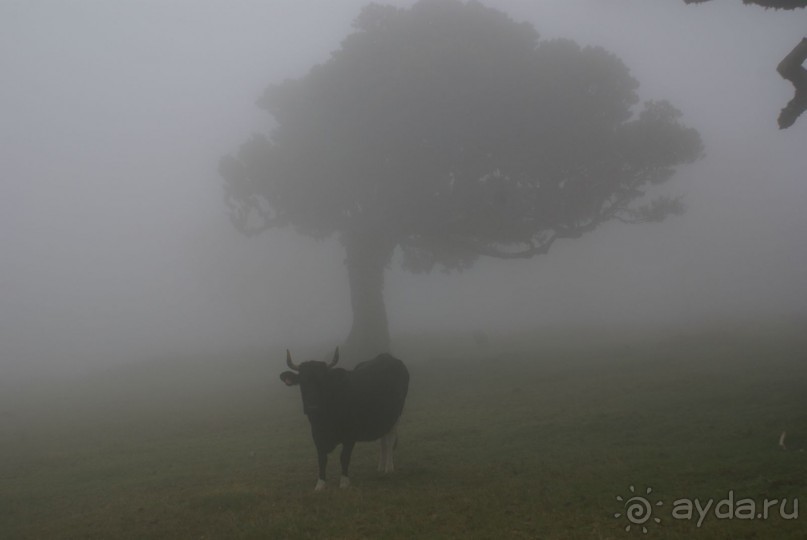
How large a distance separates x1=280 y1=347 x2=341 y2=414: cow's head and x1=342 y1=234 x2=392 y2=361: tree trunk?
73.4 feet

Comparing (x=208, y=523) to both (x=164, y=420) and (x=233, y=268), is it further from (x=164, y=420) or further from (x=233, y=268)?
(x=233, y=268)

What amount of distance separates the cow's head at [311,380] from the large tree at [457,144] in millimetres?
21475

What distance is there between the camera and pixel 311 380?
1345 cm

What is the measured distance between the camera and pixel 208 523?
37.0ft

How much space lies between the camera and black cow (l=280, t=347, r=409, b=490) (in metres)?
13.5

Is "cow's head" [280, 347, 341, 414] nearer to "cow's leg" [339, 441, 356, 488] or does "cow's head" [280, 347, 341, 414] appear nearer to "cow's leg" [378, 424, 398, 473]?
"cow's leg" [339, 441, 356, 488]

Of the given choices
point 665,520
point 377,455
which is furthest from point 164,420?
point 665,520

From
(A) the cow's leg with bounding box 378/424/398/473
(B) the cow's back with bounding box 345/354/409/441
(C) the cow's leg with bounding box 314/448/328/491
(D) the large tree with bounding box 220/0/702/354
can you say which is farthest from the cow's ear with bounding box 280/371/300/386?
(D) the large tree with bounding box 220/0/702/354

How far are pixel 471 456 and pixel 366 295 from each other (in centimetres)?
2157

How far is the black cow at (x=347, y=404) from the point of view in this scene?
44.1ft

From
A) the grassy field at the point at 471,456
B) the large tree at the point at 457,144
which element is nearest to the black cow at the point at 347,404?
the grassy field at the point at 471,456

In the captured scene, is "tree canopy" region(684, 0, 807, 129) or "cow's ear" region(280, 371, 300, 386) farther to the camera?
"tree canopy" region(684, 0, 807, 129)

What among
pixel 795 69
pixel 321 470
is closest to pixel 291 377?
pixel 321 470

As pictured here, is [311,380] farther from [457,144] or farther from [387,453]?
[457,144]
